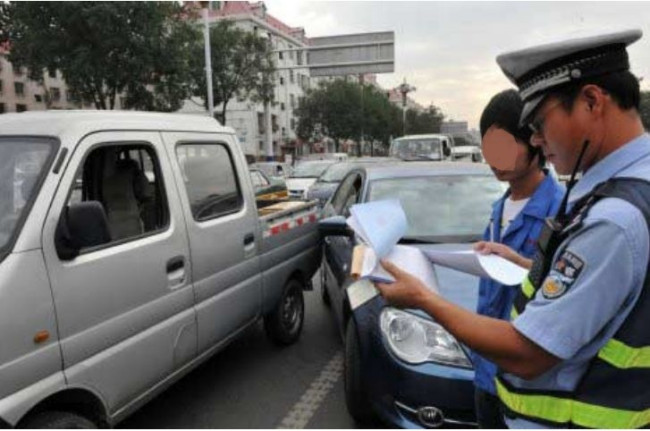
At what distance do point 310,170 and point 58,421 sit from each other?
1730 centimetres

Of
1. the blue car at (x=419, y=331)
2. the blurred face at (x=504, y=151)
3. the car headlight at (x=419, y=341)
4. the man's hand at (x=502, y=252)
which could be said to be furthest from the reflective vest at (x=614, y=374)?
the car headlight at (x=419, y=341)

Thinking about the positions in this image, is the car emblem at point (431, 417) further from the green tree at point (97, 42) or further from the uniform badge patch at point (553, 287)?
the green tree at point (97, 42)

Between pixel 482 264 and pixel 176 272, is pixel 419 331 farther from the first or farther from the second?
pixel 482 264

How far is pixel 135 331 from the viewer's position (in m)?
2.98

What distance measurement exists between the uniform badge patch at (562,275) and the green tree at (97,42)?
2079 cm

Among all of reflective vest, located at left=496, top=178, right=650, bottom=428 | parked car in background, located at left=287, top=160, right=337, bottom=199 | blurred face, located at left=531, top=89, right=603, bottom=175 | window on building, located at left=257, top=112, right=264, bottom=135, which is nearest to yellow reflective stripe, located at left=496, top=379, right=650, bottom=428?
reflective vest, located at left=496, top=178, right=650, bottom=428

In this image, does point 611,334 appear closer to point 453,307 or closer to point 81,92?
point 453,307

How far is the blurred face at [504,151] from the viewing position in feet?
7.40

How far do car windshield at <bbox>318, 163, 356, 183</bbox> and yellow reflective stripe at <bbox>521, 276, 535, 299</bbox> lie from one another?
13.4 metres

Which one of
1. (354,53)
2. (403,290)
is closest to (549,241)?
(403,290)

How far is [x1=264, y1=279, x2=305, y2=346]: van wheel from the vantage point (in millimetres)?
5016

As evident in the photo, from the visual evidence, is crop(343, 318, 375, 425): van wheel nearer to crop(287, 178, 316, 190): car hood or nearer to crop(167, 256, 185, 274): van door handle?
crop(167, 256, 185, 274): van door handle

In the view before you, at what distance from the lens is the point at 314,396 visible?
4.20m

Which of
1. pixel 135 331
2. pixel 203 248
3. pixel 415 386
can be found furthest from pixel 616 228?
pixel 203 248
